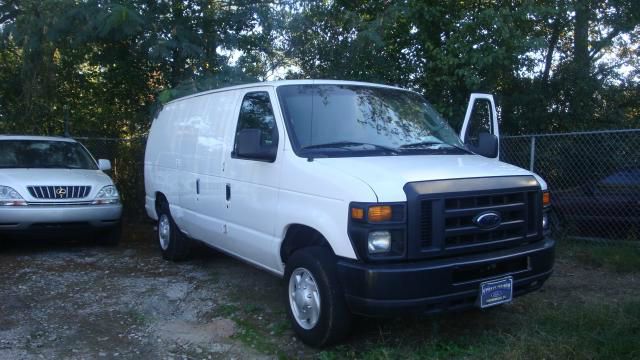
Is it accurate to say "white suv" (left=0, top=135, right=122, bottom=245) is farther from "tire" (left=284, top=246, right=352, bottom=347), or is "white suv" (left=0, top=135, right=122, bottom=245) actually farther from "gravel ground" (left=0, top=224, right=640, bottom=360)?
"tire" (left=284, top=246, right=352, bottom=347)

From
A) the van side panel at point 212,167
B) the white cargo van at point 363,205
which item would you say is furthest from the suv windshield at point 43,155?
the white cargo van at point 363,205

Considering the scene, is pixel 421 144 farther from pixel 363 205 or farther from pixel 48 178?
pixel 48 178

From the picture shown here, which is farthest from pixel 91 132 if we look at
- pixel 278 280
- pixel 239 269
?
pixel 278 280

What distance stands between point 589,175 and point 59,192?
723 cm

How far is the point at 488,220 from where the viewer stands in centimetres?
422

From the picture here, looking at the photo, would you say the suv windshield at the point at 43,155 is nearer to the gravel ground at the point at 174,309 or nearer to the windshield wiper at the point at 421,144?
the gravel ground at the point at 174,309

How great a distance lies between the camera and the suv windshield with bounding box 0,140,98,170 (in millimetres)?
8609

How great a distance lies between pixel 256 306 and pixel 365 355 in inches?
66.2

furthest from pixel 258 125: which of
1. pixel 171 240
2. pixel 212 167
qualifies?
pixel 171 240

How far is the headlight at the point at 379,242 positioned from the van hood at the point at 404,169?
0.23 metres

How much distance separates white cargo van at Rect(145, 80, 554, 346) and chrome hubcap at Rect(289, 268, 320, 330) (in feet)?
0.03

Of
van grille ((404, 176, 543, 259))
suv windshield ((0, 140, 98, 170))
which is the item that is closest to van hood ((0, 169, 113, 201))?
suv windshield ((0, 140, 98, 170))

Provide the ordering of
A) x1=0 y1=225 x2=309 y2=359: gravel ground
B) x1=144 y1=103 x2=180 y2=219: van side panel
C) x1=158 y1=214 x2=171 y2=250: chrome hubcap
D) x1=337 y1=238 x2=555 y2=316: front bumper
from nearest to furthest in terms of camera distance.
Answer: x1=337 y1=238 x2=555 y2=316: front bumper → x1=0 y1=225 x2=309 y2=359: gravel ground → x1=144 y1=103 x2=180 y2=219: van side panel → x1=158 y1=214 x2=171 y2=250: chrome hubcap

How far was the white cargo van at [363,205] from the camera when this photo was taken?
13.0ft
